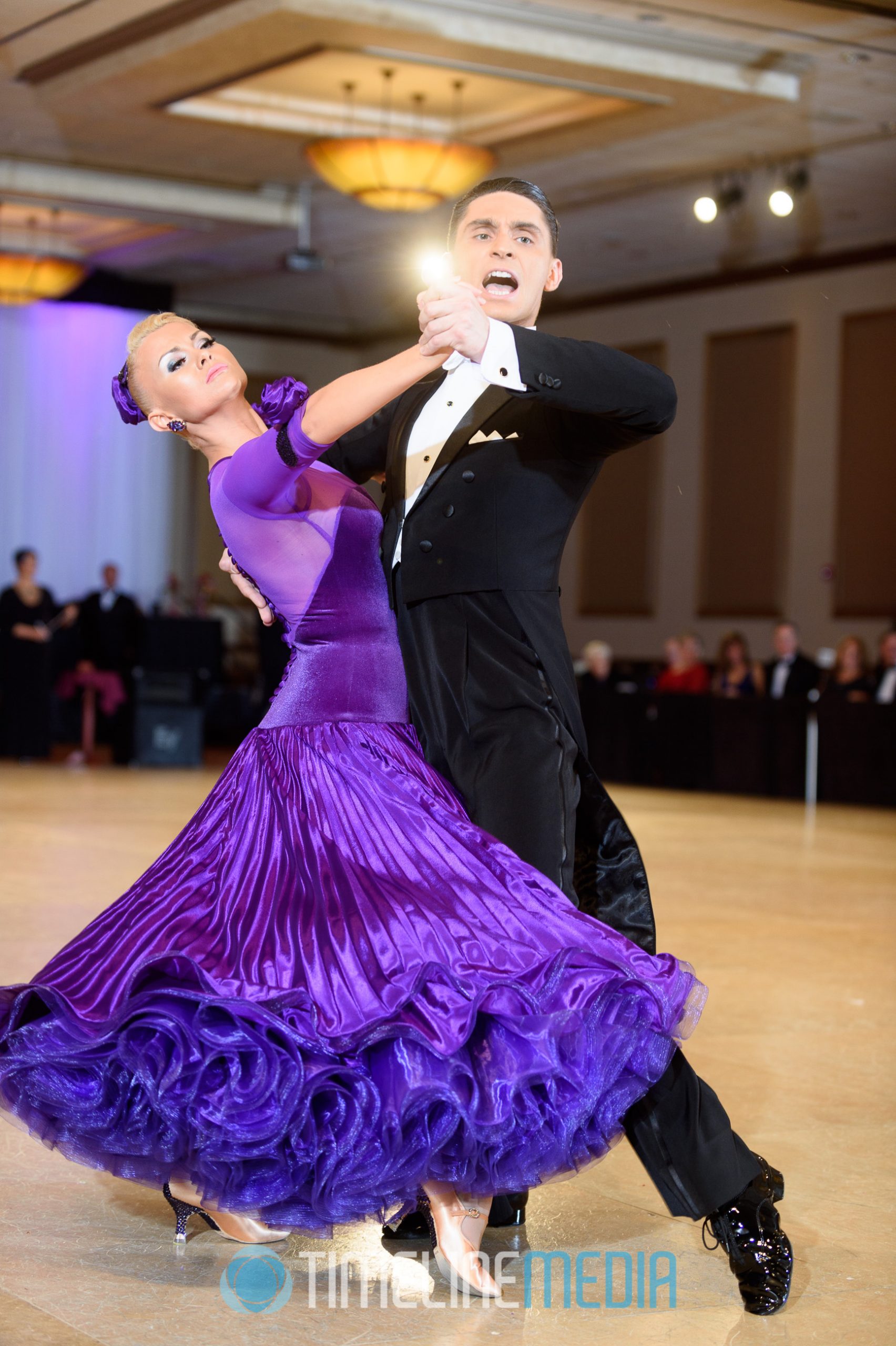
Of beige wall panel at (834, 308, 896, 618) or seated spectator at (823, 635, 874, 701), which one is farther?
beige wall panel at (834, 308, 896, 618)

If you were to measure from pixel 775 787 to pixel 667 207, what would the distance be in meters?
4.38

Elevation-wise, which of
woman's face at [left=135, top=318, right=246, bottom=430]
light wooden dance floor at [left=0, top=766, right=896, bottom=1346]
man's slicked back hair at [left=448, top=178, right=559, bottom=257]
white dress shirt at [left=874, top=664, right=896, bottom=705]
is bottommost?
light wooden dance floor at [left=0, top=766, right=896, bottom=1346]

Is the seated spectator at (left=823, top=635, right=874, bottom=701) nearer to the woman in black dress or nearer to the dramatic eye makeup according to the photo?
the woman in black dress

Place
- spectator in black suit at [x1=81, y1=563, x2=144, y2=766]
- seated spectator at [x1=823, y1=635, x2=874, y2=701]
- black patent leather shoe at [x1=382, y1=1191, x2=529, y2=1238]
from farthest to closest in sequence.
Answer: spectator in black suit at [x1=81, y1=563, x2=144, y2=766]
seated spectator at [x1=823, y1=635, x2=874, y2=701]
black patent leather shoe at [x1=382, y1=1191, x2=529, y2=1238]

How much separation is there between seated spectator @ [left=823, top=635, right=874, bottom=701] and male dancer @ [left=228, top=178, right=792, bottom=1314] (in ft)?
26.9

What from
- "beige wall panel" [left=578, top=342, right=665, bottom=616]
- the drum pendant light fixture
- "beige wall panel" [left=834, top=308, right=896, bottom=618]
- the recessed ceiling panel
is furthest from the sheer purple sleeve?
"beige wall panel" [left=578, top=342, right=665, bottom=616]

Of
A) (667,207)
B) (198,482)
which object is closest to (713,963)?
(667,207)

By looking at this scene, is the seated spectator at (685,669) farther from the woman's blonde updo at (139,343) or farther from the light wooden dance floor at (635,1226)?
the woman's blonde updo at (139,343)

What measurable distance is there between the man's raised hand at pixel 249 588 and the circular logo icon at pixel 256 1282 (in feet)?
2.93

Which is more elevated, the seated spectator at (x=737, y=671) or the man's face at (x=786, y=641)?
the man's face at (x=786, y=641)

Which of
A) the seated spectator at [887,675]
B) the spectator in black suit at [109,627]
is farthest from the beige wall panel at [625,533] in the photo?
the spectator in black suit at [109,627]

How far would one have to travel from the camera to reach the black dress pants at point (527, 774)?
84.1 inches

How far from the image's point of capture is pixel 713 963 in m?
4.64

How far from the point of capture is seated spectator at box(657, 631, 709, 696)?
11719mm
